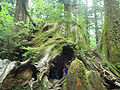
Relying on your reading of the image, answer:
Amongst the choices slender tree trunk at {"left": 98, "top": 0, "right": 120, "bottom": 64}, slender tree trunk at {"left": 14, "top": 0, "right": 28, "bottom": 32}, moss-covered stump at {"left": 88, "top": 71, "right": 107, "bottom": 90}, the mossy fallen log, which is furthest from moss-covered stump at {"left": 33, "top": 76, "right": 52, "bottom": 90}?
slender tree trunk at {"left": 14, "top": 0, "right": 28, "bottom": 32}

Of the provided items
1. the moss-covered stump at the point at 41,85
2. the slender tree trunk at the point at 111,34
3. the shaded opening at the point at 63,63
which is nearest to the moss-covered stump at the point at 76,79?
the moss-covered stump at the point at 41,85

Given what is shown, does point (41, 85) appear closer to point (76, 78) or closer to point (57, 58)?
point (76, 78)

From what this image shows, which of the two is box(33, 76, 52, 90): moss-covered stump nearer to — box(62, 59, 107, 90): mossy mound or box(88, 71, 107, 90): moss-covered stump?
box(62, 59, 107, 90): mossy mound

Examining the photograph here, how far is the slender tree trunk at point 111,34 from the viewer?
6.42 metres

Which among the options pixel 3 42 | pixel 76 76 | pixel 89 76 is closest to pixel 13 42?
pixel 3 42

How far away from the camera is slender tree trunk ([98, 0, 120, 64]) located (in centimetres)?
642

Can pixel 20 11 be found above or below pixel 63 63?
above

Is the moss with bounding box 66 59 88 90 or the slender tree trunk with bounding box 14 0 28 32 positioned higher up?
the slender tree trunk with bounding box 14 0 28 32

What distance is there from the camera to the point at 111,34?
6852mm

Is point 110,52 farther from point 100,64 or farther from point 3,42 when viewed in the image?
point 3,42

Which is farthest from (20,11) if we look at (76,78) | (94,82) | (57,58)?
(94,82)

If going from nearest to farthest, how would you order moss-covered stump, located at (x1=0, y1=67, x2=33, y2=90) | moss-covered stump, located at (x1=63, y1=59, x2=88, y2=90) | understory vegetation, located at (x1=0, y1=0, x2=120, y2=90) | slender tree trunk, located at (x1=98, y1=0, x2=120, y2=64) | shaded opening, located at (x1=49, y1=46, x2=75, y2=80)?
1. moss-covered stump, located at (x1=63, y1=59, x2=88, y2=90)
2. understory vegetation, located at (x1=0, y1=0, x2=120, y2=90)
3. moss-covered stump, located at (x1=0, y1=67, x2=33, y2=90)
4. shaded opening, located at (x1=49, y1=46, x2=75, y2=80)
5. slender tree trunk, located at (x1=98, y1=0, x2=120, y2=64)

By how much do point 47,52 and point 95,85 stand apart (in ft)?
7.10

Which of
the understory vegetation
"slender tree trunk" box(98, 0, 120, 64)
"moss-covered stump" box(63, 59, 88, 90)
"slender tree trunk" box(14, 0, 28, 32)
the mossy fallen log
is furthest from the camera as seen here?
"slender tree trunk" box(14, 0, 28, 32)
